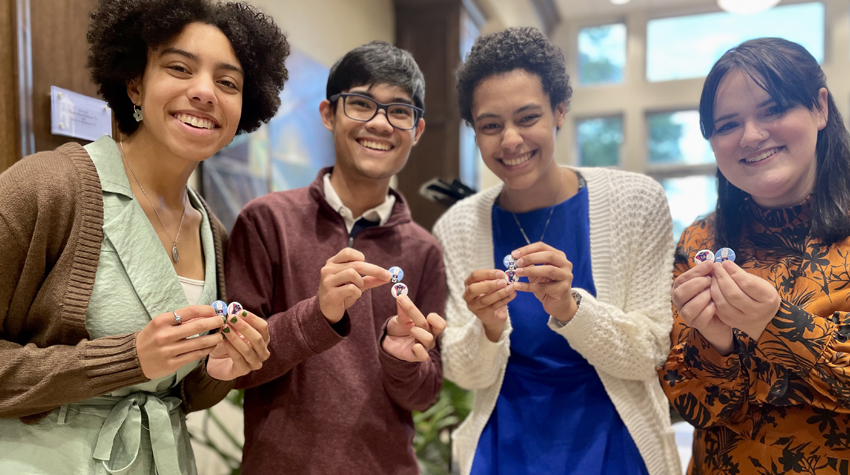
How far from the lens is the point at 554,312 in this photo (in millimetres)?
1622

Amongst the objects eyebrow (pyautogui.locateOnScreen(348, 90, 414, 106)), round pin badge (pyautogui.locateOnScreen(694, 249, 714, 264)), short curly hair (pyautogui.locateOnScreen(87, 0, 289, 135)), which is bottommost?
round pin badge (pyautogui.locateOnScreen(694, 249, 714, 264))

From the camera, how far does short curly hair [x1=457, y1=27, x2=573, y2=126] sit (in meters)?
1.78

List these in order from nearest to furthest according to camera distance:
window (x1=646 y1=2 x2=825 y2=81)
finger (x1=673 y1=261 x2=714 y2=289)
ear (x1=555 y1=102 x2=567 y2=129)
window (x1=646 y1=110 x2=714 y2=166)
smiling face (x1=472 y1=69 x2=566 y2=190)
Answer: finger (x1=673 y1=261 x2=714 y2=289) → smiling face (x1=472 y1=69 x2=566 y2=190) → ear (x1=555 y1=102 x2=567 y2=129) → window (x1=646 y1=2 x2=825 y2=81) → window (x1=646 y1=110 x2=714 y2=166)

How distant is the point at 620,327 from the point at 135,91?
1.41 meters

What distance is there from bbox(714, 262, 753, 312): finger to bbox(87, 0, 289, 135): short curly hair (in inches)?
49.3

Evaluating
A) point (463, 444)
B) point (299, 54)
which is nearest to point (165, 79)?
point (463, 444)

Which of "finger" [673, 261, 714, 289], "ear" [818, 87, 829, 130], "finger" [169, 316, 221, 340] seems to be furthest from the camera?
"ear" [818, 87, 829, 130]

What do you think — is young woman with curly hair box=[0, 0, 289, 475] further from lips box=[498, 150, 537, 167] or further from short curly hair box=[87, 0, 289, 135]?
lips box=[498, 150, 537, 167]

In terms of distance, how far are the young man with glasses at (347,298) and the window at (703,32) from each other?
6438mm

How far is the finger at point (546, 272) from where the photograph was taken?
1.52 meters

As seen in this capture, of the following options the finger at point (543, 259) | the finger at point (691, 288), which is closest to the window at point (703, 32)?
the finger at point (543, 259)

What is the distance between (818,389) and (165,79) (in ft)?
5.24

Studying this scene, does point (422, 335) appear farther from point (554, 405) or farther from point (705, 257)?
point (705, 257)

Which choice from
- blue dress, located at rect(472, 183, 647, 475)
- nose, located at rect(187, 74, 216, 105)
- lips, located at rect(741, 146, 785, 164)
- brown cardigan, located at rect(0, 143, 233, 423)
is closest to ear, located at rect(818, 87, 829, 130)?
lips, located at rect(741, 146, 785, 164)
